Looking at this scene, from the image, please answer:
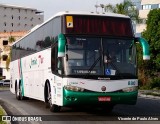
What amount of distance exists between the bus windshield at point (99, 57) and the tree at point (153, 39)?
112 feet

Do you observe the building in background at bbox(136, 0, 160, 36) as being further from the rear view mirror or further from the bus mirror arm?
the rear view mirror

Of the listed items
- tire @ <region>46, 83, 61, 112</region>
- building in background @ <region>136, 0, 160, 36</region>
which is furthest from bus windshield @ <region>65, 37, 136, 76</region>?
building in background @ <region>136, 0, 160, 36</region>

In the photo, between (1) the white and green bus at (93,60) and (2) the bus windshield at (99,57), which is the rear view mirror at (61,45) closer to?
(1) the white and green bus at (93,60)

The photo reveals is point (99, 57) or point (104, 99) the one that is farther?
point (99, 57)

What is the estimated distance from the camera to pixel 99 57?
14992 mm

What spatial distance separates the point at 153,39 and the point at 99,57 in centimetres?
3527

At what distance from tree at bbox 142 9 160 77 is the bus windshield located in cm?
3406

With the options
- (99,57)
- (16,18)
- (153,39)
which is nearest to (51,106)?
(99,57)

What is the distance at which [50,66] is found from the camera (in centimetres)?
1708

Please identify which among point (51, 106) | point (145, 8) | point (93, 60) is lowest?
point (51, 106)

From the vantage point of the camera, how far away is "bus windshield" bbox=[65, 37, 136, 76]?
1489cm

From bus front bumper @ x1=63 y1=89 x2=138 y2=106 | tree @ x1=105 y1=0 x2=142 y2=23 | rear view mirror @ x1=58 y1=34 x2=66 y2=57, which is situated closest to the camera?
rear view mirror @ x1=58 y1=34 x2=66 y2=57

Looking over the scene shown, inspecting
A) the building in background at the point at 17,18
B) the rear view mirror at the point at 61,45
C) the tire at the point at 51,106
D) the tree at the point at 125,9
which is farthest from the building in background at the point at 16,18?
the rear view mirror at the point at 61,45

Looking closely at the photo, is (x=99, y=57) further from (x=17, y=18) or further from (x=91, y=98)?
(x=17, y=18)
